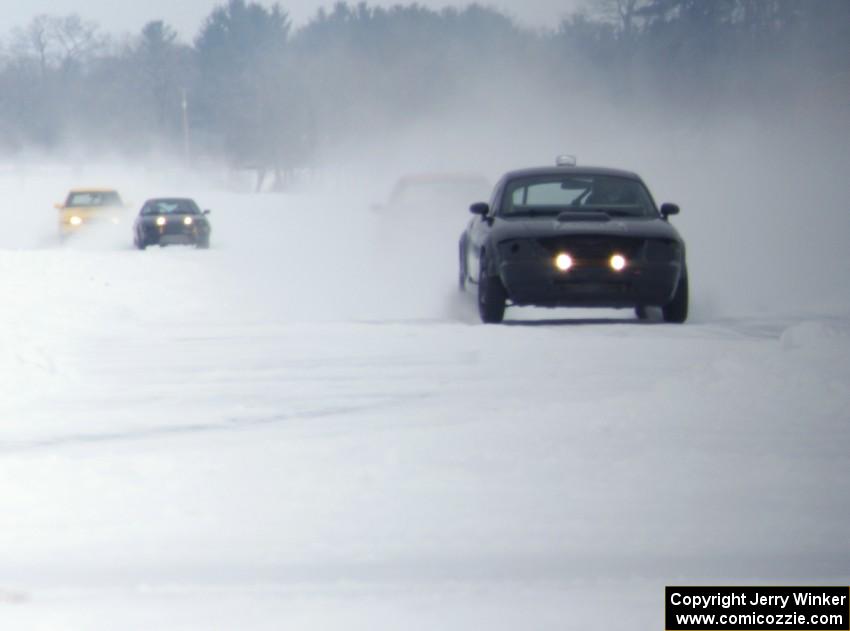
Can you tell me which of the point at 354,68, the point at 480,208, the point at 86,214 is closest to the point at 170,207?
the point at 86,214

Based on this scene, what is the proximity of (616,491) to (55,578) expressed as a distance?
2.44 metres

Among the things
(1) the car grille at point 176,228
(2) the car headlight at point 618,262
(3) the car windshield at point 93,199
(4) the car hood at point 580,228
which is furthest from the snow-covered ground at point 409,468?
(3) the car windshield at point 93,199

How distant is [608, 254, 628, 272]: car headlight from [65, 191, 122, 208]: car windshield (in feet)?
84.7

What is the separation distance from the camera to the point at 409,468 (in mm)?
7109

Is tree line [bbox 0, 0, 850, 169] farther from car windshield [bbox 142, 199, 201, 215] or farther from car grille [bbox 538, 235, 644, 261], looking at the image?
car grille [bbox 538, 235, 644, 261]

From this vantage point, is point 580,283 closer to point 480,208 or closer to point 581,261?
point 581,261

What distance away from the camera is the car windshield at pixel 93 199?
122 feet

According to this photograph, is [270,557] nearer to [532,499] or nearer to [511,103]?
[532,499]

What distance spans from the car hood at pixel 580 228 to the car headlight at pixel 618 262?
19 centimetres

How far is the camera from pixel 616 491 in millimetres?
6625

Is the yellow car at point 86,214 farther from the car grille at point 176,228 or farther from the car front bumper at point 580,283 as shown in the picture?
the car front bumper at point 580,283

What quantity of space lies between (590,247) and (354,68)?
90.3 metres

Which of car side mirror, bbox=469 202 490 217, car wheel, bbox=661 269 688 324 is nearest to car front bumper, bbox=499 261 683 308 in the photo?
car wheel, bbox=661 269 688 324

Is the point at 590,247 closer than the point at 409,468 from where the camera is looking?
No
